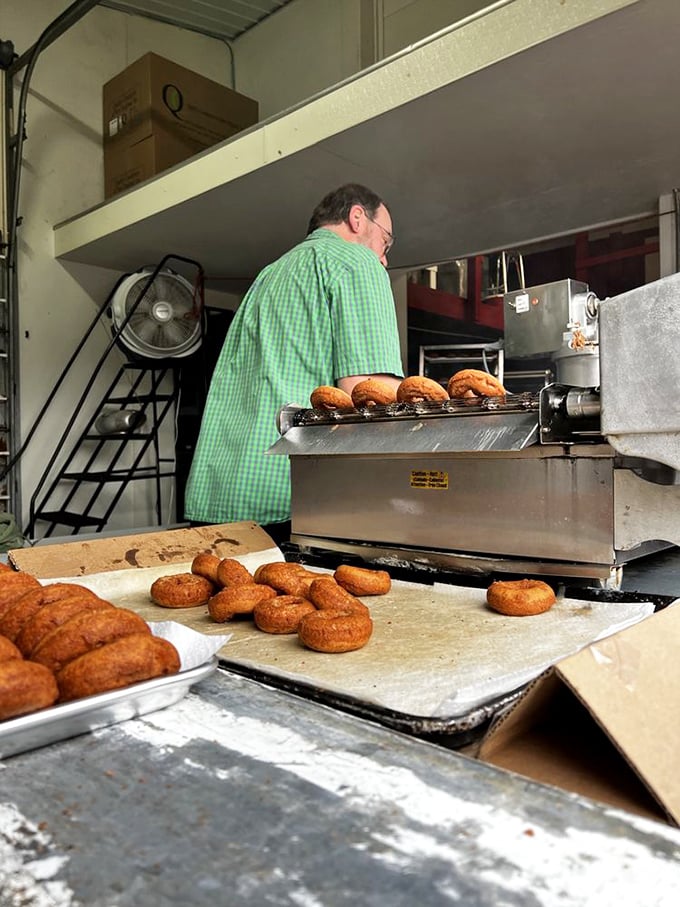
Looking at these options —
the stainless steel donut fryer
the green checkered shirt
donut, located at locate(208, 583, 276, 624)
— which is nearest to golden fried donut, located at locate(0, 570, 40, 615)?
donut, located at locate(208, 583, 276, 624)

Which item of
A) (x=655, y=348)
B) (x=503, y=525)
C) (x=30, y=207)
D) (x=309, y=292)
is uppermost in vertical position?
(x=30, y=207)

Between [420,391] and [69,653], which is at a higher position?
[420,391]

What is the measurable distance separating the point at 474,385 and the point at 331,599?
525 mm

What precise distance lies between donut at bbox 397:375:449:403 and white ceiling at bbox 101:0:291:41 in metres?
4.93

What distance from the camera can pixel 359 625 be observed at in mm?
958

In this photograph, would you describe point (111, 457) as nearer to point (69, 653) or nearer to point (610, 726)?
point (69, 653)

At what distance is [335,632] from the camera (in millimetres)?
945

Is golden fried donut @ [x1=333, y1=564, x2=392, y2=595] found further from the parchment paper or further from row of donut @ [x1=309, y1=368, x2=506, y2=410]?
row of donut @ [x1=309, y1=368, x2=506, y2=410]

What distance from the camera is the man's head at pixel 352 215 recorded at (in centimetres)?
216

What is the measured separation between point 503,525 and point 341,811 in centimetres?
85

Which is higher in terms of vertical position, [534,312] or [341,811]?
[534,312]

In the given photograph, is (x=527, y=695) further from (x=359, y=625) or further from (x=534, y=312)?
(x=534, y=312)

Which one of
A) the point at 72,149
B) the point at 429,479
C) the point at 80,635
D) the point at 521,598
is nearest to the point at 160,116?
the point at 72,149

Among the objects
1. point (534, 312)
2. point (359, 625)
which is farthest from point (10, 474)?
point (359, 625)
